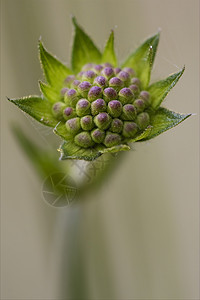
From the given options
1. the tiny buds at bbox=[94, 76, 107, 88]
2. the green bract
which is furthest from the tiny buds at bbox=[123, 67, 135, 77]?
the tiny buds at bbox=[94, 76, 107, 88]

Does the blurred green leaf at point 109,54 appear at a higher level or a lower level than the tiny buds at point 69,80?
higher

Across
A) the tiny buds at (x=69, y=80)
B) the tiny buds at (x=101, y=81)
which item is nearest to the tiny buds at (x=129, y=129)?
the tiny buds at (x=101, y=81)

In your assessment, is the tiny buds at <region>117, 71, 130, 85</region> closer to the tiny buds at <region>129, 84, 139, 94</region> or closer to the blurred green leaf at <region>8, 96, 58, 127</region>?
the tiny buds at <region>129, 84, 139, 94</region>

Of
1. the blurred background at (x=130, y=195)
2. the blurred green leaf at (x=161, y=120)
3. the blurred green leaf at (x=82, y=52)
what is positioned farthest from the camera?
the blurred background at (x=130, y=195)

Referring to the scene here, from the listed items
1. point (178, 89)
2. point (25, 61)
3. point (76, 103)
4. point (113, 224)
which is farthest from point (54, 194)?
point (178, 89)

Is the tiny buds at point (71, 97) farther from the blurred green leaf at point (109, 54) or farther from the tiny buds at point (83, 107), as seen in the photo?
the blurred green leaf at point (109, 54)

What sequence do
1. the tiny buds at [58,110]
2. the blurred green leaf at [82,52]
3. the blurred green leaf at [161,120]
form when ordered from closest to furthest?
the blurred green leaf at [161,120], the tiny buds at [58,110], the blurred green leaf at [82,52]
